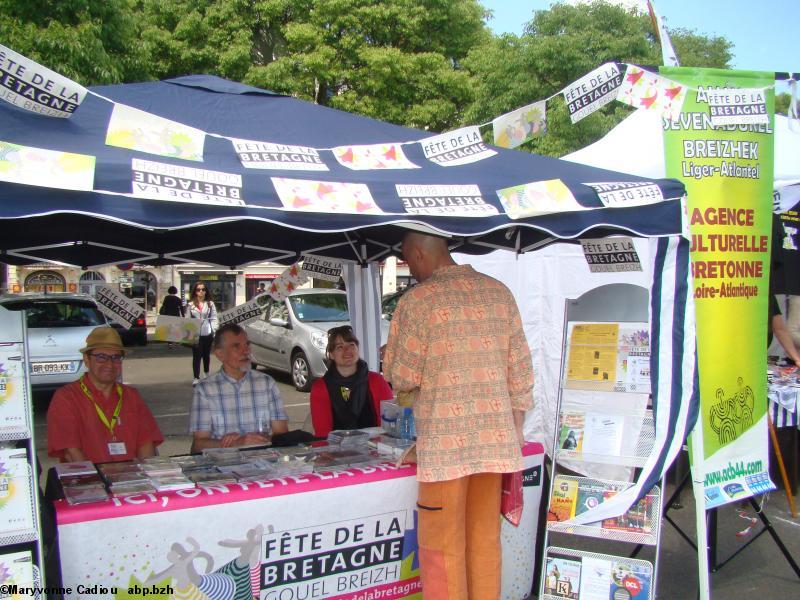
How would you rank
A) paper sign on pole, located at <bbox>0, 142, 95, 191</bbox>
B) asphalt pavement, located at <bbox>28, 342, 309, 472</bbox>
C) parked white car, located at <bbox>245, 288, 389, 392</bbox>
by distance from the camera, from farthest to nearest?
parked white car, located at <bbox>245, 288, 389, 392</bbox> → asphalt pavement, located at <bbox>28, 342, 309, 472</bbox> → paper sign on pole, located at <bbox>0, 142, 95, 191</bbox>

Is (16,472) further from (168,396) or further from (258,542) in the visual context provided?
(168,396)

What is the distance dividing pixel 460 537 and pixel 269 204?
148 centimetres

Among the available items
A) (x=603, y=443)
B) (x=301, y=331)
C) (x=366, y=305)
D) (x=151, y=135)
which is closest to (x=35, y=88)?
(x=151, y=135)

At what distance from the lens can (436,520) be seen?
2.61m

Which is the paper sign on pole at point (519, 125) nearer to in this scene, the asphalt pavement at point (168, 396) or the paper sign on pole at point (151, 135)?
the paper sign on pole at point (151, 135)

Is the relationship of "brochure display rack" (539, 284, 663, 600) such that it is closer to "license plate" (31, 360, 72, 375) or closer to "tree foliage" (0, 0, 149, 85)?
"license plate" (31, 360, 72, 375)

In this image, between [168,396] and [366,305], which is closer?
[366,305]

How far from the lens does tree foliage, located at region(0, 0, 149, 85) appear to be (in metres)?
7.92

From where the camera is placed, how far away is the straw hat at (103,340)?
11.1ft

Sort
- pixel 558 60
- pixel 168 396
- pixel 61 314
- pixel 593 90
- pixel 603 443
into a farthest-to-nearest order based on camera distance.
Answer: pixel 558 60
pixel 168 396
pixel 61 314
pixel 593 90
pixel 603 443

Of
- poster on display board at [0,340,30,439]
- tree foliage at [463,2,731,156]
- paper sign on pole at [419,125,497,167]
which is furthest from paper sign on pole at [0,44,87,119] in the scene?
tree foliage at [463,2,731,156]

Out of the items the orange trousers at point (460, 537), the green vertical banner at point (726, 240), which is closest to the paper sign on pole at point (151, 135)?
the orange trousers at point (460, 537)

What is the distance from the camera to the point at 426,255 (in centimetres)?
279

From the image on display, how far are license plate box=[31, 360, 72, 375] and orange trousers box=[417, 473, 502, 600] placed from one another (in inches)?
270
